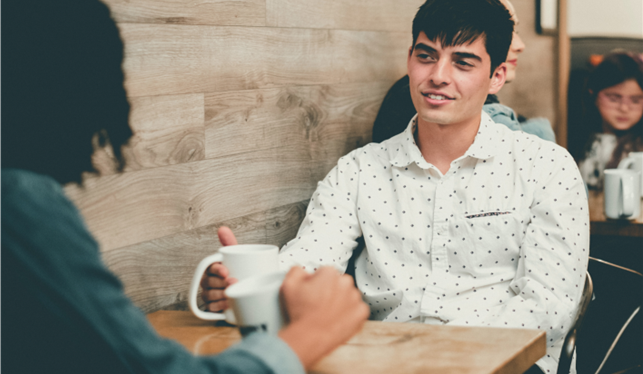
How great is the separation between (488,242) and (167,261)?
0.84 metres

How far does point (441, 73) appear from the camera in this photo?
1.65 metres

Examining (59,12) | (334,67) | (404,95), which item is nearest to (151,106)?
(59,12)

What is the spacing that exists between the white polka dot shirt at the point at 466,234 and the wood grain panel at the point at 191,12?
1.75 feet

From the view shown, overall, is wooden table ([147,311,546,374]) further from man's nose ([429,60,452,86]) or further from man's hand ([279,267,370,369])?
man's nose ([429,60,452,86])

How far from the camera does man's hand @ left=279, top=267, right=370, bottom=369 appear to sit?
2.54 ft

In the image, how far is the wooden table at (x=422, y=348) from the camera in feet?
3.04

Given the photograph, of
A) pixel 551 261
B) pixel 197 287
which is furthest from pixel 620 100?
pixel 197 287

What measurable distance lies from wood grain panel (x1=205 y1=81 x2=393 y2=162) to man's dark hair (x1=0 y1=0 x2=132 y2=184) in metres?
0.31

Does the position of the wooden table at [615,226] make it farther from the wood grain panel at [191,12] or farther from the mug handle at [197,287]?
the mug handle at [197,287]

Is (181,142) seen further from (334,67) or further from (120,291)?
(120,291)

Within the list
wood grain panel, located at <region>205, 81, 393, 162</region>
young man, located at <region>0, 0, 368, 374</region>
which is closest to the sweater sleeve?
young man, located at <region>0, 0, 368, 374</region>

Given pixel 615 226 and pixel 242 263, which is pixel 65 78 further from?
pixel 615 226

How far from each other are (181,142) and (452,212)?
745 mm

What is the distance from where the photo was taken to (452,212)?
166 cm
